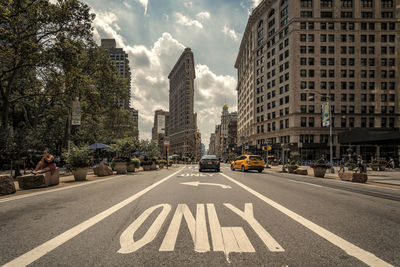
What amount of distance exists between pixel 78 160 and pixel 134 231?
10.7 metres

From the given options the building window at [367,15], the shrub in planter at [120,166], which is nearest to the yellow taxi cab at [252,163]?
the shrub in planter at [120,166]

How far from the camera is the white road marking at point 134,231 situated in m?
3.08

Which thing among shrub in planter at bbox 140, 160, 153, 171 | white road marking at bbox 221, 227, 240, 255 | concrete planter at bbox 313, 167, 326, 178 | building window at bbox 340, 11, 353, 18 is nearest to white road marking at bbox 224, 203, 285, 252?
white road marking at bbox 221, 227, 240, 255

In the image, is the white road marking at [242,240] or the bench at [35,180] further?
the bench at [35,180]

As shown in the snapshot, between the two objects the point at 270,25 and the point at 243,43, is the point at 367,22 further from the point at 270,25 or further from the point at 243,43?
the point at 243,43

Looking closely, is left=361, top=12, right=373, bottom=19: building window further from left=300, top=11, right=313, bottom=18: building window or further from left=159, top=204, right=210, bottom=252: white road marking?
left=159, top=204, right=210, bottom=252: white road marking

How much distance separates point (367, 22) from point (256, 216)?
235 feet

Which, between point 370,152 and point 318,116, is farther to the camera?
point 318,116

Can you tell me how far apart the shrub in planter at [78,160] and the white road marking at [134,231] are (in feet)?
30.7

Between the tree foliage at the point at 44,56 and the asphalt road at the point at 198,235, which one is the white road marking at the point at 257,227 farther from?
the tree foliage at the point at 44,56

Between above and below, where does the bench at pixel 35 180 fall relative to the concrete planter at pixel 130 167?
above

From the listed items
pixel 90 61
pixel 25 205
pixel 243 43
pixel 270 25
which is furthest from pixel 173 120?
pixel 25 205

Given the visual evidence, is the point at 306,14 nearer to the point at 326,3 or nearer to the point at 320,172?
the point at 326,3

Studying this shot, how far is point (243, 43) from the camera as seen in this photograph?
292 ft
